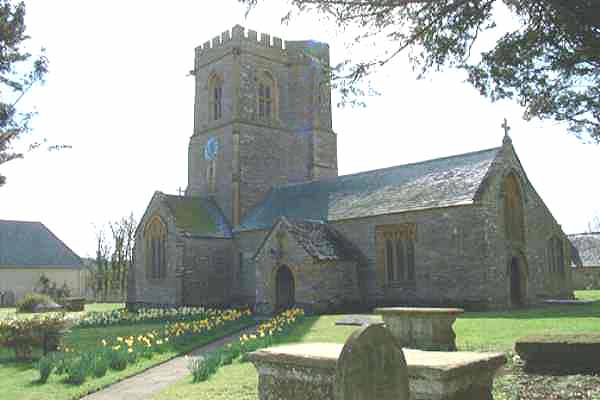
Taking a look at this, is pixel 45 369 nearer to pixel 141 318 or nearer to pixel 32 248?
pixel 141 318

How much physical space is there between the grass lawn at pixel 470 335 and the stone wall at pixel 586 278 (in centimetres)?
2510

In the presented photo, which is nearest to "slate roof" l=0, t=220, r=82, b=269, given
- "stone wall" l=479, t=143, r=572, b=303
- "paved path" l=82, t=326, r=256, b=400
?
"stone wall" l=479, t=143, r=572, b=303

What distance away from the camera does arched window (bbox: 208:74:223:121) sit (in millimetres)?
36281

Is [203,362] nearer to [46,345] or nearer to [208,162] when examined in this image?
[46,345]

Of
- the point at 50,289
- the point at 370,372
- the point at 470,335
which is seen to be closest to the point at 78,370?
the point at 370,372

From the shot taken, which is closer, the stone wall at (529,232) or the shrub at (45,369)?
the shrub at (45,369)

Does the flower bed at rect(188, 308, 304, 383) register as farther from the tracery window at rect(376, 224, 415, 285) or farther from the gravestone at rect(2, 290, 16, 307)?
the gravestone at rect(2, 290, 16, 307)

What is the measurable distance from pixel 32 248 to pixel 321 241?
35.5 meters

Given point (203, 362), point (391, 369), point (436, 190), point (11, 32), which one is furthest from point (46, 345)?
point (436, 190)

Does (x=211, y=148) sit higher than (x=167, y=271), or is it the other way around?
(x=211, y=148)

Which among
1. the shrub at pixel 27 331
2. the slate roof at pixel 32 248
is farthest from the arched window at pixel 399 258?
the slate roof at pixel 32 248

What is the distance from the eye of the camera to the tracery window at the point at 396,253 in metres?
24.3

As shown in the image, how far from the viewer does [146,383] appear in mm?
10789

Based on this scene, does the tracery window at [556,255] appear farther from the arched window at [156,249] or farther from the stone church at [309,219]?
the arched window at [156,249]
